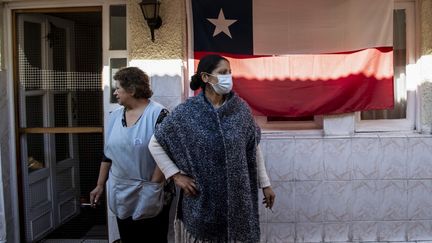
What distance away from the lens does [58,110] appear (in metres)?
4.90

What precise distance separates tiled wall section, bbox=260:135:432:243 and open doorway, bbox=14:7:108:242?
1.67 metres

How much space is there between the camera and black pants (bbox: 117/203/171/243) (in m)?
3.58

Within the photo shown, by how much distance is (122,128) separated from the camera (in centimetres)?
353

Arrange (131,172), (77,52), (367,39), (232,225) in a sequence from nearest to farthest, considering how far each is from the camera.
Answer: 1. (232,225)
2. (131,172)
3. (367,39)
4. (77,52)

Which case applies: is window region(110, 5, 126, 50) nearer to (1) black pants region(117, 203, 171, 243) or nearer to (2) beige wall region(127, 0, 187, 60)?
(2) beige wall region(127, 0, 187, 60)

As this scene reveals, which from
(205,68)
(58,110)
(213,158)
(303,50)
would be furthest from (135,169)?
(303,50)

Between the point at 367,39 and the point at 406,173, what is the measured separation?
1.21 meters

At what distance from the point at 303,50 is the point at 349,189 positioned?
4.21ft

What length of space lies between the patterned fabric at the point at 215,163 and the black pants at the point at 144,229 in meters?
0.61

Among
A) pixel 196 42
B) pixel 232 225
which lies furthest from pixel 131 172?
pixel 196 42

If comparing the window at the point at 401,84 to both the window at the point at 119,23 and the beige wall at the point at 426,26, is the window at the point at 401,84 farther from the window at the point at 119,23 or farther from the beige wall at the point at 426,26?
the window at the point at 119,23

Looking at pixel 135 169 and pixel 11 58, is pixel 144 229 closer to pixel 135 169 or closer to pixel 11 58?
pixel 135 169

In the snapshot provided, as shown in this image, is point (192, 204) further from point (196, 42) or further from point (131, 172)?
point (196, 42)

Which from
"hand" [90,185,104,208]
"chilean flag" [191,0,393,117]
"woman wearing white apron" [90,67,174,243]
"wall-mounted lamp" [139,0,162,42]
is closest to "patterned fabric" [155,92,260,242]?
"woman wearing white apron" [90,67,174,243]
